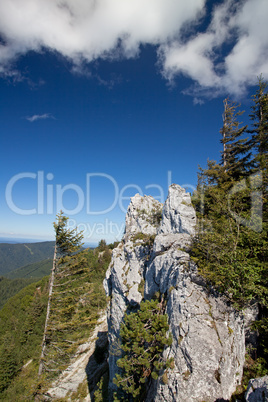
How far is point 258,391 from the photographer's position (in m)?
5.81

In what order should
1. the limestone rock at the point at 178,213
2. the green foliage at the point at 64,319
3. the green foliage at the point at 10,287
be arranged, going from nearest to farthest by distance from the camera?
the green foliage at the point at 64,319
the limestone rock at the point at 178,213
the green foliage at the point at 10,287

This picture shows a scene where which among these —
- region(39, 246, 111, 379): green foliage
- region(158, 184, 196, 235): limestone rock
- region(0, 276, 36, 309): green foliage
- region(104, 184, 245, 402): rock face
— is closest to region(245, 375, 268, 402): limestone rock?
region(104, 184, 245, 402): rock face

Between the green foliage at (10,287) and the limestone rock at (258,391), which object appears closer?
the limestone rock at (258,391)

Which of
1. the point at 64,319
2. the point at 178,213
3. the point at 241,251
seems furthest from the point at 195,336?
the point at 178,213

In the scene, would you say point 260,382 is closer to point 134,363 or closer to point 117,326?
point 134,363

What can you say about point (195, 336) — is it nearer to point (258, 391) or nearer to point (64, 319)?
point (258, 391)

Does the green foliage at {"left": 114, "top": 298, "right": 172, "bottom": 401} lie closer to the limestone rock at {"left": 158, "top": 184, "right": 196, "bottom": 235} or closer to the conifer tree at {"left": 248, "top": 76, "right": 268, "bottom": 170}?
the limestone rock at {"left": 158, "top": 184, "right": 196, "bottom": 235}

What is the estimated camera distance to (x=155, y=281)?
595 inches

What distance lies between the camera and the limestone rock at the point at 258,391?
5538 mm

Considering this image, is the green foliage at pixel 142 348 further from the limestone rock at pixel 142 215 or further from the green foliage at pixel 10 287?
the green foliage at pixel 10 287

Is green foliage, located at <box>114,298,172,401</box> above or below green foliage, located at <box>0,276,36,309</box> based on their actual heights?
above

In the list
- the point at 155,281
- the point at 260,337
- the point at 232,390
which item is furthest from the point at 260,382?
the point at 155,281

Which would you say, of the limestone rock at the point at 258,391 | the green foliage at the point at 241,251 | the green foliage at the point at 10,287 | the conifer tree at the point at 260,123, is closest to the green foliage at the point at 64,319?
the green foliage at the point at 241,251

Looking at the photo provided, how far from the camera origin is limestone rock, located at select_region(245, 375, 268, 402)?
5538 millimetres
